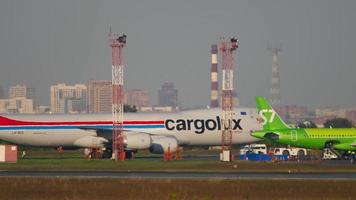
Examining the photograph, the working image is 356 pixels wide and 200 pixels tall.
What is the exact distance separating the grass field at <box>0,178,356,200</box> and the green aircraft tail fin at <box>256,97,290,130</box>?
35077 mm

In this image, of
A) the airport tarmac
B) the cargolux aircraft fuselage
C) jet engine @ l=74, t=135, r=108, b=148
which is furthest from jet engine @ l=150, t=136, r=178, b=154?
the airport tarmac

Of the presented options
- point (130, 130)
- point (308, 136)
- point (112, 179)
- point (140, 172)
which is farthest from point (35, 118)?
point (112, 179)

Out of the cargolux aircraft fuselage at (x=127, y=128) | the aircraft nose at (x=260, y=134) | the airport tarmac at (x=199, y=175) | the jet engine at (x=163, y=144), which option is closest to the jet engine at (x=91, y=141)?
the cargolux aircraft fuselage at (x=127, y=128)

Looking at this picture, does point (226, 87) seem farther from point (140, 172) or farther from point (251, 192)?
point (251, 192)

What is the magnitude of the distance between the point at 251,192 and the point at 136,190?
208 inches

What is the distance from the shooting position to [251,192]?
41.7m

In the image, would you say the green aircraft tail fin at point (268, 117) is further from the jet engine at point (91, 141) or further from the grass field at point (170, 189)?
the grass field at point (170, 189)

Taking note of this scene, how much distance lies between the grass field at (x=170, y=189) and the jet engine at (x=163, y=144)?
33.1 metres

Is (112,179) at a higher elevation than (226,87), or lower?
lower

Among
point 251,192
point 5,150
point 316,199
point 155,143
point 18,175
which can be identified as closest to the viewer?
point 316,199

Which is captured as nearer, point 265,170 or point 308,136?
point 265,170

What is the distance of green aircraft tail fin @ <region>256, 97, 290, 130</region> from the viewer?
81812 mm

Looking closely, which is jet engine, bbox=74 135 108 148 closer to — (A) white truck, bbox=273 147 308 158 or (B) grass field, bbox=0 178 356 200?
(A) white truck, bbox=273 147 308 158

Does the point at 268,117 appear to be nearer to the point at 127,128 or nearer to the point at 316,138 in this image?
the point at 316,138
